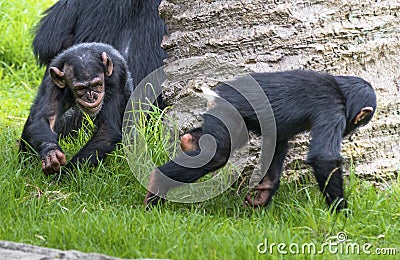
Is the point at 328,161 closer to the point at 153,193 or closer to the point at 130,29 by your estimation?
the point at 153,193

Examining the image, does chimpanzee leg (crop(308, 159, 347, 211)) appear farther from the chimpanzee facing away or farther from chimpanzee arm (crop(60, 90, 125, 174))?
chimpanzee arm (crop(60, 90, 125, 174))

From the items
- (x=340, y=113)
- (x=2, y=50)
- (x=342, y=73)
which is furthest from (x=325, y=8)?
(x=2, y=50)

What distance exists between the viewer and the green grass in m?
3.21

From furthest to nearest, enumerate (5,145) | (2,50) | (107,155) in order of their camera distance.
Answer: (2,50) < (5,145) < (107,155)

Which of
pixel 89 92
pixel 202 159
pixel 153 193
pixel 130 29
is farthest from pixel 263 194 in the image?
pixel 130 29

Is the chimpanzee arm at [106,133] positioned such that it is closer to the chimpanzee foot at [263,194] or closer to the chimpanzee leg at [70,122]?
the chimpanzee leg at [70,122]

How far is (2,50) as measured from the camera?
7.97 meters

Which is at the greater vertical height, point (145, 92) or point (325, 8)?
point (325, 8)

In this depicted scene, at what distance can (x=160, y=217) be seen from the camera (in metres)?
3.57

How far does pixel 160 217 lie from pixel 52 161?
967 mm

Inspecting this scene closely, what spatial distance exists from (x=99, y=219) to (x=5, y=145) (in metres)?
1.87

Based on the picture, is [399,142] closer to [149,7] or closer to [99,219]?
[99,219]

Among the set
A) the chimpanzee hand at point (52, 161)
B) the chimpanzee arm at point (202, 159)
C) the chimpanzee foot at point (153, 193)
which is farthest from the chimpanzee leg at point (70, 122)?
the chimpanzee arm at point (202, 159)

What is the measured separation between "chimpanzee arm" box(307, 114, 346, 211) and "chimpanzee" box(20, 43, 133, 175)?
4.85 ft
